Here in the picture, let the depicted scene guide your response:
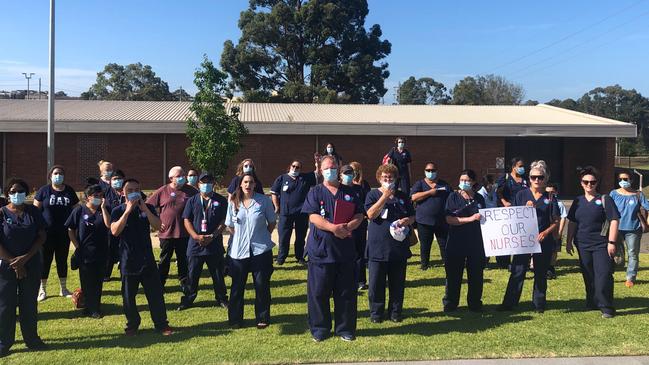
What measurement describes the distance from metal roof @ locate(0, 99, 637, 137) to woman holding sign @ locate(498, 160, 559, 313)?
17000mm

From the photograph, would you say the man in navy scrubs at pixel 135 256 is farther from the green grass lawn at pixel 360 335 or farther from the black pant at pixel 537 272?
the black pant at pixel 537 272

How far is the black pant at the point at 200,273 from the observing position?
673cm

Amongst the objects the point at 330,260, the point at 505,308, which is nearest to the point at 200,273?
the point at 330,260

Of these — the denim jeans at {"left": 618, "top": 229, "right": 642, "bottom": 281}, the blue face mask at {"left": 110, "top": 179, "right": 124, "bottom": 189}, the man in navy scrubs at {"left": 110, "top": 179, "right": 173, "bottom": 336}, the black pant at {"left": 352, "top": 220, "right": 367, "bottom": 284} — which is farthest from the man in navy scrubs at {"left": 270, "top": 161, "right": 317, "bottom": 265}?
the denim jeans at {"left": 618, "top": 229, "right": 642, "bottom": 281}

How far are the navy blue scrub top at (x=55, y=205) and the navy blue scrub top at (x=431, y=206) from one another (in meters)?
5.08

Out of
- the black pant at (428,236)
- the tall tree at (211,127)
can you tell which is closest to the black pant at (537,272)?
the black pant at (428,236)

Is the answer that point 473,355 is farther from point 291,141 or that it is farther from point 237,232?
point 291,141

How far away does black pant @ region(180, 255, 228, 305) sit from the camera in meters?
6.73

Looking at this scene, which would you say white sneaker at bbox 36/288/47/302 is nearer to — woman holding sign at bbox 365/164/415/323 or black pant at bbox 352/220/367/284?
black pant at bbox 352/220/367/284

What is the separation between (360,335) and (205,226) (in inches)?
90.7

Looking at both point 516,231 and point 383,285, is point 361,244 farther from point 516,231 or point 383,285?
point 516,231

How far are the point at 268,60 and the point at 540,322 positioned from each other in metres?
41.8

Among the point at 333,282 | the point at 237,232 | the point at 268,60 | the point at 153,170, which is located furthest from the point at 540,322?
the point at 268,60

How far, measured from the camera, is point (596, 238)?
21.1 feet
